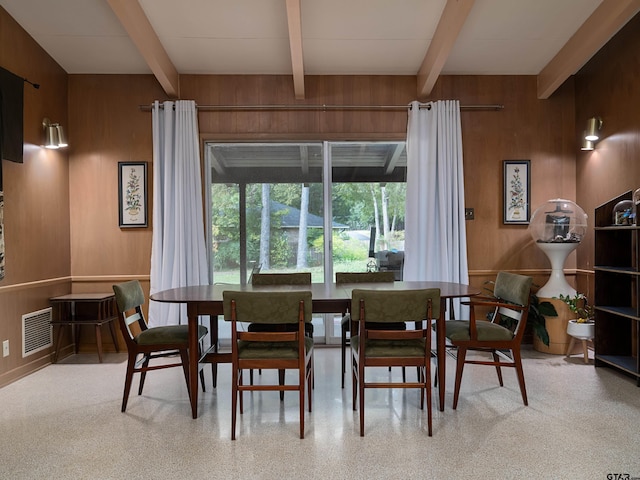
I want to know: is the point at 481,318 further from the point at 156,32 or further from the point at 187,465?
the point at 156,32

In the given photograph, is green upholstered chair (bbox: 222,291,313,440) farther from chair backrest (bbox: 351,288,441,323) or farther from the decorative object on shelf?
the decorative object on shelf

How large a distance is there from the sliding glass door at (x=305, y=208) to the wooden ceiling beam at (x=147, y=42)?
28.6 inches

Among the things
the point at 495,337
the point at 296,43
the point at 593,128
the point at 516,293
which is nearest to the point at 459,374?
the point at 495,337

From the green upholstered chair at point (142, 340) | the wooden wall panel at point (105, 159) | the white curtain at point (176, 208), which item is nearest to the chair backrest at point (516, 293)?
the green upholstered chair at point (142, 340)

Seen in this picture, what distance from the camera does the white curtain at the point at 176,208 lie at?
14.8ft

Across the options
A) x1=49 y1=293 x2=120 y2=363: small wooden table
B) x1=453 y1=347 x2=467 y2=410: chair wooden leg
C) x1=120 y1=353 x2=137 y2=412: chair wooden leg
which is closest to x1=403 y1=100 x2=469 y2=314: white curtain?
x1=453 y1=347 x2=467 y2=410: chair wooden leg

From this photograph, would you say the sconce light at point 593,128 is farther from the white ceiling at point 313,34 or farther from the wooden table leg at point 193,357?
the wooden table leg at point 193,357

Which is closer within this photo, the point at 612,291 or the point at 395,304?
the point at 395,304

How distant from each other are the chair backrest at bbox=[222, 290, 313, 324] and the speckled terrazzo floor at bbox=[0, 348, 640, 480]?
2.24 ft

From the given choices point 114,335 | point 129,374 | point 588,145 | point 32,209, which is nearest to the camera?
point 129,374

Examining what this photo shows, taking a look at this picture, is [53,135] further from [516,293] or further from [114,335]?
[516,293]

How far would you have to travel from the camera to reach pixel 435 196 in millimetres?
4695

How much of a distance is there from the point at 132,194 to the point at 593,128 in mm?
4491

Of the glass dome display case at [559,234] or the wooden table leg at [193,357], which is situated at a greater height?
the glass dome display case at [559,234]
